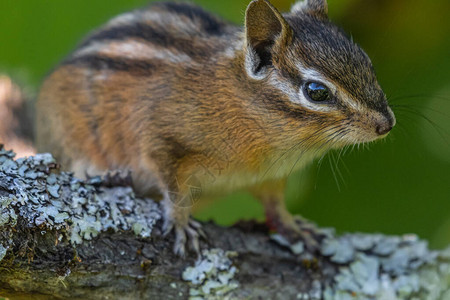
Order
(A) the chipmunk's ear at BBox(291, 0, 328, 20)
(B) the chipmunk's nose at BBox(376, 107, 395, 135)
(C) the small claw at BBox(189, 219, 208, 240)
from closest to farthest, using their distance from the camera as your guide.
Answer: (B) the chipmunk's nose at BBox(376, 107, 395, 135), (C) the small claw at BBox(189, 219, 208, 240), (A) the chipmunk's ear at BBox(291, 0, 328, 20)

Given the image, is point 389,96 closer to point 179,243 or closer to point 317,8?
point 317,8

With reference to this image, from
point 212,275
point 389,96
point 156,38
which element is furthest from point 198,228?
point 389,96

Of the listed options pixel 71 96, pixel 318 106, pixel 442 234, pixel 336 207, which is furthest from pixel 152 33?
pixel 442 234

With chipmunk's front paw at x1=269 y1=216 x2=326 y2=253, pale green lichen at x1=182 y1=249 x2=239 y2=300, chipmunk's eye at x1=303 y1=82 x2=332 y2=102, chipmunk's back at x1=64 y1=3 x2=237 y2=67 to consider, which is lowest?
pale green lichen at x1=182 y1=249 x2=239 y2=300

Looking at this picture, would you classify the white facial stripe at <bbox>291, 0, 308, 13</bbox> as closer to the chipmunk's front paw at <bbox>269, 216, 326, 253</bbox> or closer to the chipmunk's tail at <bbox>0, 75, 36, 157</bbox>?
the chipmunk's front paw at <bbox>269, 216, 326, 253</bbox>

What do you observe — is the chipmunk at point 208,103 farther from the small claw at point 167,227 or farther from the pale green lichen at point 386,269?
the pale green lichen at point 386,269

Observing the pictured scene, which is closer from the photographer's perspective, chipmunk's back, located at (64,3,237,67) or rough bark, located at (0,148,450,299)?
rough bark, located at (0,148,450,299)

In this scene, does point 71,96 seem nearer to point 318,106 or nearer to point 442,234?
point 318,106

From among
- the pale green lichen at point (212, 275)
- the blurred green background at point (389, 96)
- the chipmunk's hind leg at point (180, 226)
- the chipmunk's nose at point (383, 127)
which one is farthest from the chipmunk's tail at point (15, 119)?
the chipmunk's nose at point (383, 127)

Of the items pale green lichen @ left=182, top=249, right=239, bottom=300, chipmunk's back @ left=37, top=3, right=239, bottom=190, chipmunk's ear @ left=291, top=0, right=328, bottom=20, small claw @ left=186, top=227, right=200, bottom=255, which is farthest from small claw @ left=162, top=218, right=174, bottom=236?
chipmunk's ear @ left=291, top=0, right=328, bottom=20
